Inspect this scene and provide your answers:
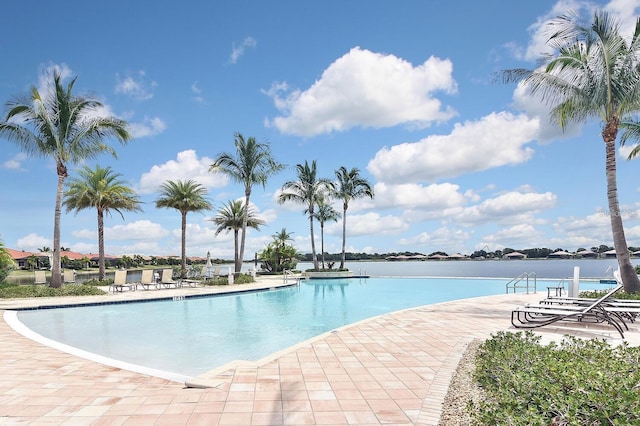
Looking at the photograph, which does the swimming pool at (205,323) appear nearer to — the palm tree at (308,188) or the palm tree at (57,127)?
the palm tree at (57,127)

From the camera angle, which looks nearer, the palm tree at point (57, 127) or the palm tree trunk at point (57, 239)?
the palm tree at point (57, 127)

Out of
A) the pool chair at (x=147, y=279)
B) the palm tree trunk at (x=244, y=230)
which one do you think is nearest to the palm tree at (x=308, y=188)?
the palm tree trunk at (x=244, y=230)

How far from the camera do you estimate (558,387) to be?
285 cm

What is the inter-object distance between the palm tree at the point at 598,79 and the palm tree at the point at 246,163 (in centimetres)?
1469

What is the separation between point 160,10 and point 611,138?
588 inches

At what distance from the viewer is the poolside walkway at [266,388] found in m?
3.51

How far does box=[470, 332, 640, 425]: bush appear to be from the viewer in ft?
7.94

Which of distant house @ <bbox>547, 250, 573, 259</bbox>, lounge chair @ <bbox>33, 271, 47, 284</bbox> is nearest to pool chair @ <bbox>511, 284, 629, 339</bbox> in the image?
lounge chair @ <bbox>33, 271, 47, 284</bbox>

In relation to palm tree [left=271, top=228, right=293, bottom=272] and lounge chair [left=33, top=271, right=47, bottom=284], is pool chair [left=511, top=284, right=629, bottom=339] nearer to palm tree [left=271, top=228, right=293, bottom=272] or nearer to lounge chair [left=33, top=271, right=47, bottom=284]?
lounge chair [left=33, top=271, right=47, bottom=284]

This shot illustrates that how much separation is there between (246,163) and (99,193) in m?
8.21

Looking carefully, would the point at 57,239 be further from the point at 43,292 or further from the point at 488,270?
the point at 488,270

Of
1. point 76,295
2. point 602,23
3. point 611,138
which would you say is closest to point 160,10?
point 76,295

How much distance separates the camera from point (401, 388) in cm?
423

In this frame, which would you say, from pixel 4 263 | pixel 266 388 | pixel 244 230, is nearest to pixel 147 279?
pixel 4 263
